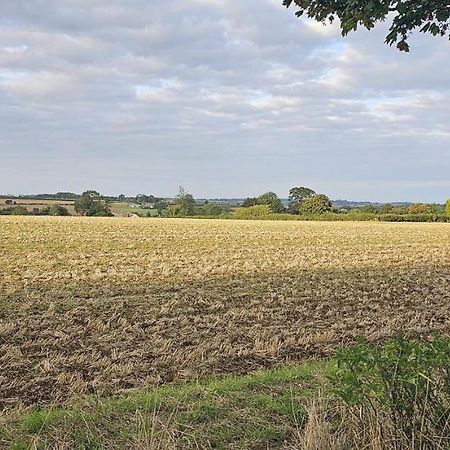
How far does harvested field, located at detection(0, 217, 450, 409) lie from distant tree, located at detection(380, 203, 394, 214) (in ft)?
230

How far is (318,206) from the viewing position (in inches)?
3762

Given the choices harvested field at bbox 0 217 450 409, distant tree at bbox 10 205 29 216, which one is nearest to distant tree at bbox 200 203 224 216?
distant tree at bbox 10 205 29 216

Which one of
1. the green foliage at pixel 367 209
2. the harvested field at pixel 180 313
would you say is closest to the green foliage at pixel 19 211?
the green foliage at pixel 367 209

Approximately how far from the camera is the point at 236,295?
14.7m

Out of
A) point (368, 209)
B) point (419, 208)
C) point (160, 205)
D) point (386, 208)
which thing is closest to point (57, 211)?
point (160, 205)

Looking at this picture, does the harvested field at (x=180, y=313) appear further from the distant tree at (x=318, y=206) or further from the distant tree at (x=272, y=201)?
the distant tree at (x=272, y=201)

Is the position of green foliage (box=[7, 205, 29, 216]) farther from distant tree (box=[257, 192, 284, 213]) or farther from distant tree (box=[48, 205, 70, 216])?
distant tree (box=[257, 192, 284, 213])

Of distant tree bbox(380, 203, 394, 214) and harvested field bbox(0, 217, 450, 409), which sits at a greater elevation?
distant tree bbox(380, 203, 394, 214)

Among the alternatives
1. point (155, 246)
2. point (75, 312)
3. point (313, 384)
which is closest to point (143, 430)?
point (313, 384)

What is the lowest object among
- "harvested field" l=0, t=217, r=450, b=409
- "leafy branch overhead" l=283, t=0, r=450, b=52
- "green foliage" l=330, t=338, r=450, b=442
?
"harvested field" l=0, t=217, r=450, b=409

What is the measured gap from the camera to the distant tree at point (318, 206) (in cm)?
9519

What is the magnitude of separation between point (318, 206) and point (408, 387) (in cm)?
9323

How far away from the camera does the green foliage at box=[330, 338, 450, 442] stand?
12.2ft

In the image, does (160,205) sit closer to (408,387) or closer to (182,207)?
(182,207)
